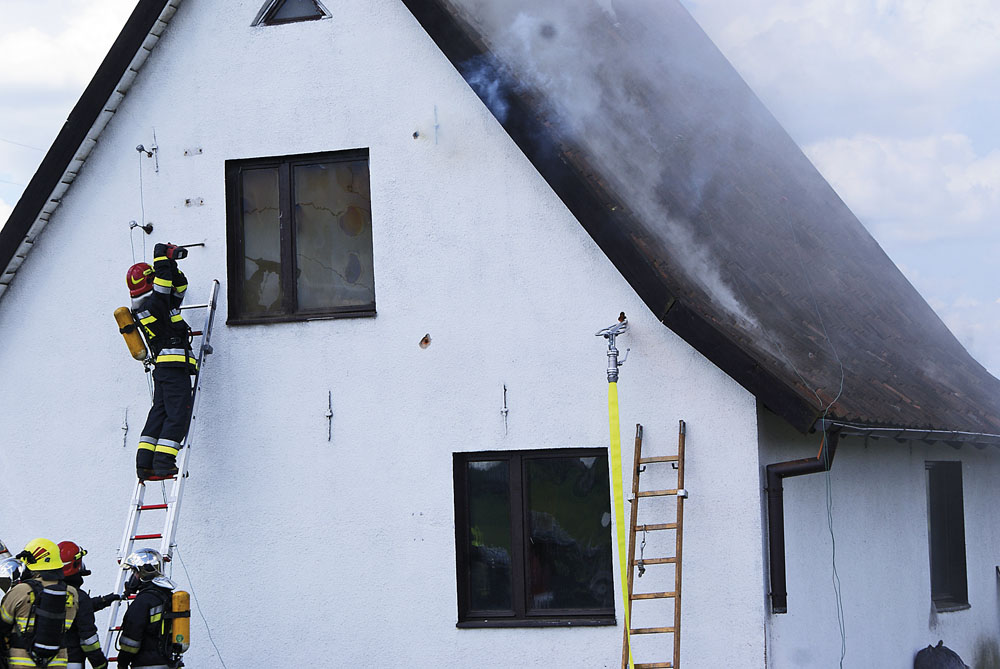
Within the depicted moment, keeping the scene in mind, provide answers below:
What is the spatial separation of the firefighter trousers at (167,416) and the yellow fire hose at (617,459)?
291cm

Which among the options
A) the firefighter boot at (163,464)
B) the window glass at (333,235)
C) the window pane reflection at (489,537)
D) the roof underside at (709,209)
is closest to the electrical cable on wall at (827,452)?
the roof underside at (709,209)

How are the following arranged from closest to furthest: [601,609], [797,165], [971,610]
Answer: [601,609] < [971,610] < [797,165]

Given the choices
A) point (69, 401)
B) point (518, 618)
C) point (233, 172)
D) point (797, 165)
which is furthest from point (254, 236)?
Result: point (797, 165)

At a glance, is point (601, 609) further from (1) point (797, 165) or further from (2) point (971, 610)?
(1) point (797, 165)

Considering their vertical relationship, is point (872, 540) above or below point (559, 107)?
below

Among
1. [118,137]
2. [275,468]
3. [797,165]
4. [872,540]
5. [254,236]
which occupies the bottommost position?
[872,540]

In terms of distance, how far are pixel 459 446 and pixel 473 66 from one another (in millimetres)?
2606

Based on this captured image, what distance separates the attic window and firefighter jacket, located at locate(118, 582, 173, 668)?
413 centimetres

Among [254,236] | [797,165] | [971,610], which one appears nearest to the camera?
[254,236]

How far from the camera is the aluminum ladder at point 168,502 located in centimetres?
765

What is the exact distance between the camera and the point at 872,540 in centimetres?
866

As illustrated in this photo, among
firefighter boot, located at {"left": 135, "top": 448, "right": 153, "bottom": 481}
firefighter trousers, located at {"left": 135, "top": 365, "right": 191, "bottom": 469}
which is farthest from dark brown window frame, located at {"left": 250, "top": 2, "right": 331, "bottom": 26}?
firefighter boot, located at {"left": 135, "top": 448, "right": 153, "bottom": 481}

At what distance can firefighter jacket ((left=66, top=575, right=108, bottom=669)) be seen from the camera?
716 centimetres

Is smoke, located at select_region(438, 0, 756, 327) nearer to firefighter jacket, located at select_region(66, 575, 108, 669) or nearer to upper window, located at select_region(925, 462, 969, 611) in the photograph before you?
upper window, located at select_region(925, 462, 969, 611)
